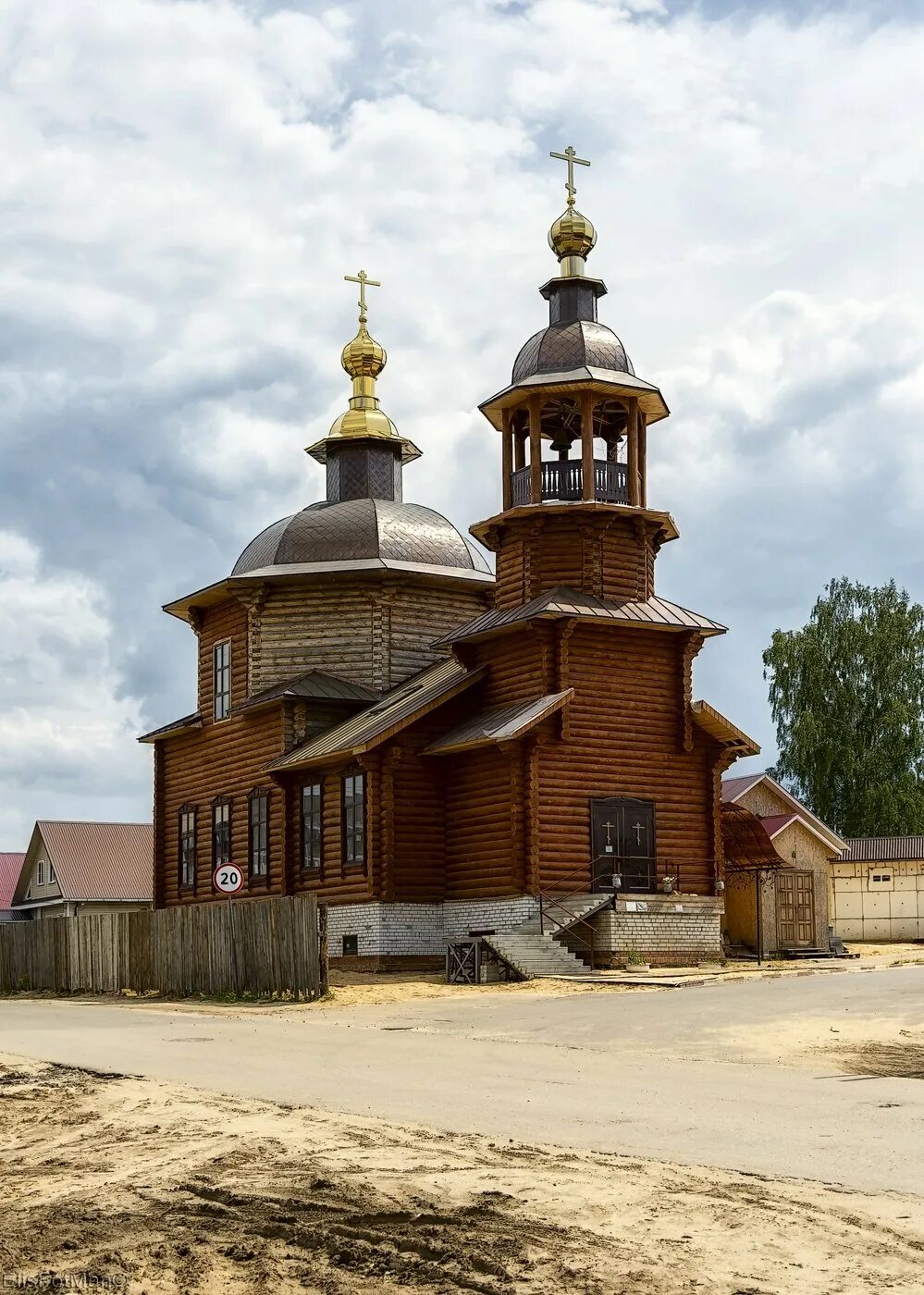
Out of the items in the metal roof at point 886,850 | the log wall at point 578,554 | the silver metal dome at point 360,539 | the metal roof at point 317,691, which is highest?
the silver metal dome at point 360,539

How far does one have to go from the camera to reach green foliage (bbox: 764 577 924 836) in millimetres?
58094

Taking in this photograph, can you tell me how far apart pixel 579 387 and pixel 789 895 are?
13.8 metres

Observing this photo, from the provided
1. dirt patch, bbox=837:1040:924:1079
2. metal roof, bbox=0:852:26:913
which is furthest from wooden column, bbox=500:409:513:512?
metal roof, bbox=0:852:26:913

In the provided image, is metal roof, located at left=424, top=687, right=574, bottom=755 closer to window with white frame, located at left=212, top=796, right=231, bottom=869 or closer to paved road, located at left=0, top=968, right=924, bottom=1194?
paved road, located at left=0, top=968, right=924, bottom=1194

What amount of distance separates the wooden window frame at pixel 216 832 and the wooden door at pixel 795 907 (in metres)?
13.4

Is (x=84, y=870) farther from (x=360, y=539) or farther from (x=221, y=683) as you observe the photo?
(x=360, y=539)

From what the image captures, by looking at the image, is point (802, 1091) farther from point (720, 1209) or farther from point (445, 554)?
point (445, 554)

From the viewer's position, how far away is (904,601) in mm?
61031

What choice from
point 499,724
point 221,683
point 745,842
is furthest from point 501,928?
point 221,683

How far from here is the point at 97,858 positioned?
68.8 metres

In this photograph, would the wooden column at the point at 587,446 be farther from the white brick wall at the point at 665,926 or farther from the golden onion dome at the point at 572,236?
the white brick wall at the point at 665,926

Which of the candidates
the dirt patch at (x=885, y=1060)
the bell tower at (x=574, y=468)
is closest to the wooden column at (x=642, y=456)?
the bell tower at (x=574, y=468)

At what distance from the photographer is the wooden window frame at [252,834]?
38.8 meters

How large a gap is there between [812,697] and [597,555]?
2762 centimetres
